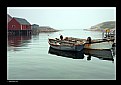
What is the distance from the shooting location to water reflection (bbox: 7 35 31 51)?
1.97 meters

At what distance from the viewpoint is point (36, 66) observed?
6.42ft

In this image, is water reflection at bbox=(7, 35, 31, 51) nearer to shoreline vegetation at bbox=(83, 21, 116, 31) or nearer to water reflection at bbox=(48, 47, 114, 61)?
water reflection at bbox=(48, 47, 114, 61)

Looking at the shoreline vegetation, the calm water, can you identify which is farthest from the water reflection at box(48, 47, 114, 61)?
the shoreline vegetation

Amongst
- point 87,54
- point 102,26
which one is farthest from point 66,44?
point 102,26

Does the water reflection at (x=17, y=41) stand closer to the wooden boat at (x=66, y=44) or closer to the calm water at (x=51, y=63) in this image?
the calm water at (x=51, y=63)

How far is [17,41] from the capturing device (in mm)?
2115

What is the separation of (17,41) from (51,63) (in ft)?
1.26

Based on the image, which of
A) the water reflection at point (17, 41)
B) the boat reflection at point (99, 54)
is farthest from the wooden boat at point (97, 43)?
the water reflection at point (17, 41)

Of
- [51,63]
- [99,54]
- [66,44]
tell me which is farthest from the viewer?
[66,44]

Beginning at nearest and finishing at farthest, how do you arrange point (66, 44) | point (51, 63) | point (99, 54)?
point (51, 63), point (99, 54), point (66, 44)

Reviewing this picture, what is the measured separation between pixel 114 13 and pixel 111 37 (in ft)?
0.65

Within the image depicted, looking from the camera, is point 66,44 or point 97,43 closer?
point 97,43

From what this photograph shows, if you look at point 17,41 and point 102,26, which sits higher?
point 102,26

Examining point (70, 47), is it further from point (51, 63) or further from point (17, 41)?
point (17, 41)
